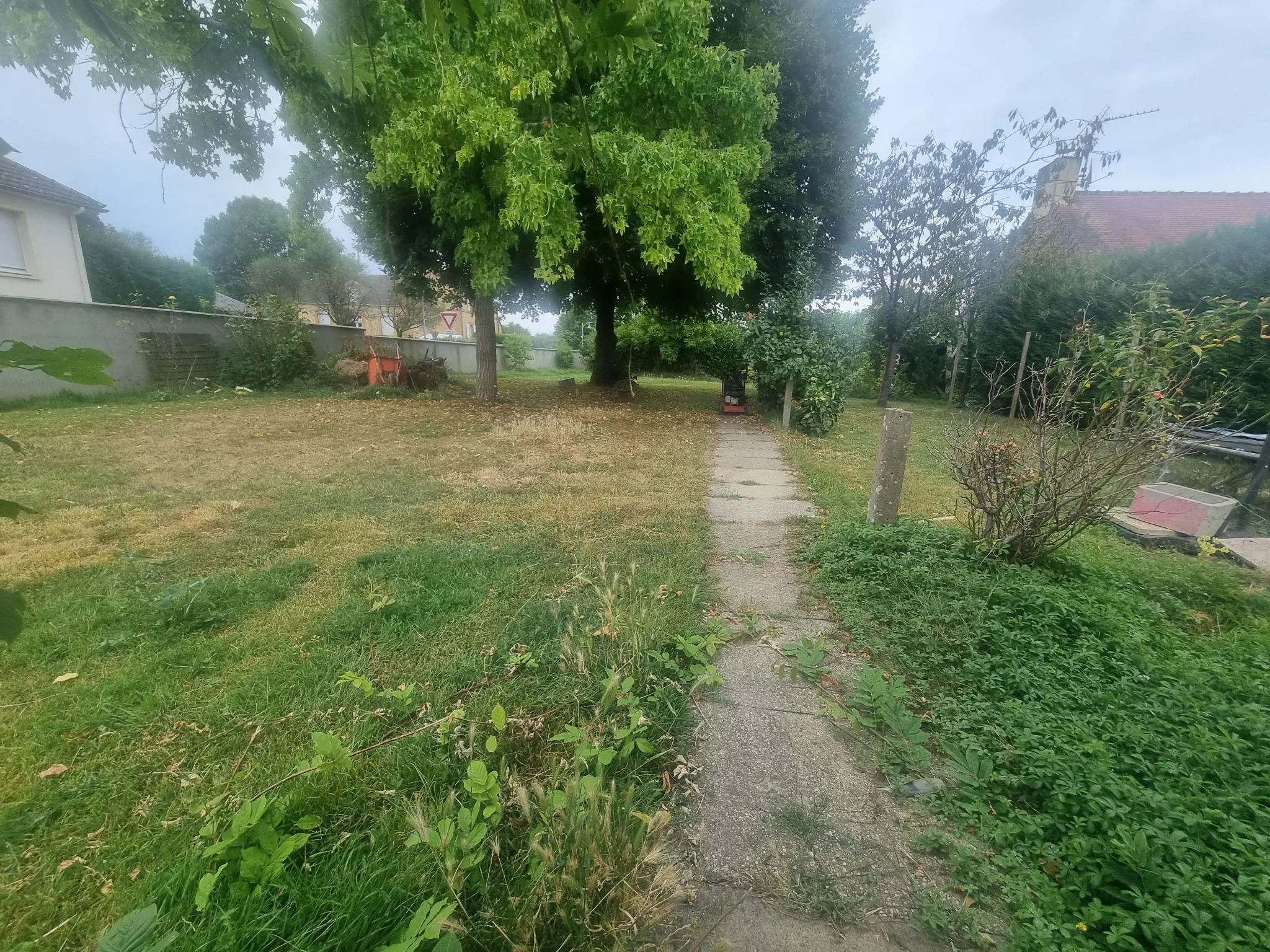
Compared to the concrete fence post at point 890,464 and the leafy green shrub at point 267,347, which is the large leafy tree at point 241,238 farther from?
the concrete fence post at point 890,464

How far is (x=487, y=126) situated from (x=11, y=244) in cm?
1196

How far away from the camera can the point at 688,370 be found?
20.9m

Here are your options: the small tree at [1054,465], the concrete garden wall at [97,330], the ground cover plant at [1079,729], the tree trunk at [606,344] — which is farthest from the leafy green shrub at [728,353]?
the concrete garden wall at [97,330]

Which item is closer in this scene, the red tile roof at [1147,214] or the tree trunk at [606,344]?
the red tile roof at [1147,214]

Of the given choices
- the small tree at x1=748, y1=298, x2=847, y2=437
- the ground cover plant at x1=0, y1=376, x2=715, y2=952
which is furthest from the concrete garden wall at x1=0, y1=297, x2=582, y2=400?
the small tree at x1=748, y1=298, x2=847, y2=437

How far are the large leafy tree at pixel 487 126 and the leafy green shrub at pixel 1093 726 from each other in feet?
8.03

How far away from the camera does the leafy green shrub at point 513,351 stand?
23578 mm

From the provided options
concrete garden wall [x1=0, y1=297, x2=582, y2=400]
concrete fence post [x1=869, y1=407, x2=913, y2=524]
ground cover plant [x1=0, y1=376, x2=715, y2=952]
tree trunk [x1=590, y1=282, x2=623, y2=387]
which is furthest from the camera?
tree trunk [x1=590, y1=282, x2=623, y2=387]

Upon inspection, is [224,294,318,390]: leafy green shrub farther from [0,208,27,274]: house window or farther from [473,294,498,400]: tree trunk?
[0,208,27,274]: house window

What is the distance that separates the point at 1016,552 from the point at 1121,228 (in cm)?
1704

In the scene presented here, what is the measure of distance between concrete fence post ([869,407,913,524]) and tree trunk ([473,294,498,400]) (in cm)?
842

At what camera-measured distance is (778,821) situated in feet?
4.92

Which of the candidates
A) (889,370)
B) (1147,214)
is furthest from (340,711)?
(1147,214)

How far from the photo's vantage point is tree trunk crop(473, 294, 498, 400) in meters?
10.2
